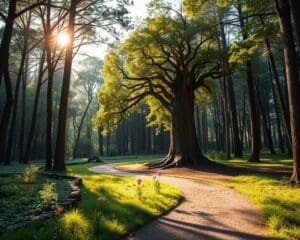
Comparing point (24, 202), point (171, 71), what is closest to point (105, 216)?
point (24, 202)

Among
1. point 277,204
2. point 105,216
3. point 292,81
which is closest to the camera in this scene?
point 105,216

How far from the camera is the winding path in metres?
5.52

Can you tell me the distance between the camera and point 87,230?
203 inches

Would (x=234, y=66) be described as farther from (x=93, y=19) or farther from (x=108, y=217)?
(x=108, y=217)

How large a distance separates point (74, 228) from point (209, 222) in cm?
268

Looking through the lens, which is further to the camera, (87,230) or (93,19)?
(93,19)

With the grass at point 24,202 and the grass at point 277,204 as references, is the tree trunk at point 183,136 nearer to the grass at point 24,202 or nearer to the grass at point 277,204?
the grass at point 277,204

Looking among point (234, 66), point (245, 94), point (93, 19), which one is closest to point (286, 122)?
point (234, 66)

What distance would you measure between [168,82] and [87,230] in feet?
57.9

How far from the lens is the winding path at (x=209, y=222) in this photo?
552 cm

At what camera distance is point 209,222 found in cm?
639

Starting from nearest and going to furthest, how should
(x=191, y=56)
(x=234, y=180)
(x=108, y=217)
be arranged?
(x=108, y=217)
(x=234, y=180)
(x=191, y=56)

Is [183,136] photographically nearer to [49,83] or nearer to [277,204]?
[49,83]

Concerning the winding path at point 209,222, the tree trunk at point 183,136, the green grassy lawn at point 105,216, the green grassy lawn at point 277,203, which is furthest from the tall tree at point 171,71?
the winding path at point 209,222
